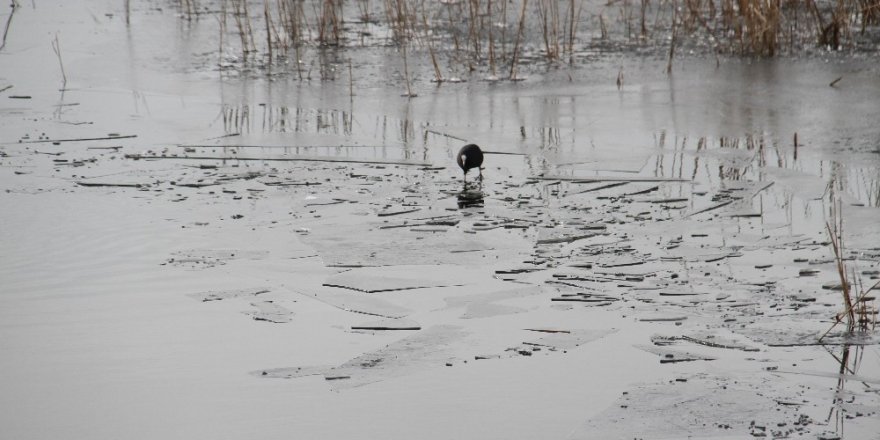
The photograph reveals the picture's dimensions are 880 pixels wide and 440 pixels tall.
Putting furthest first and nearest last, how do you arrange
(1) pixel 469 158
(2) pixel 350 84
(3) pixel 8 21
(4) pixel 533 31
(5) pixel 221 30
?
(3) pixel 8 21
(4) pixel 533 31
(5) pixel 221 30
(2) pixel 350 84
(1) pixel 469 158

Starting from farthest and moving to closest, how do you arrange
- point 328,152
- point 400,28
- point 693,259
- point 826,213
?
1. point 400,28
2. point 328,152
3. point 826,213
4. point 693,259

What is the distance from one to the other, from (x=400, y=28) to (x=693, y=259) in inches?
205

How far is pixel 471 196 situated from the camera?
5363 mm

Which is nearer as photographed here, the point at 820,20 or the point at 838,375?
the point at 838,375

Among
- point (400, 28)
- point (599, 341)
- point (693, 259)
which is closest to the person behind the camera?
point (599, 341)

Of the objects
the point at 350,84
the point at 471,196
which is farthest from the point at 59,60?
the point at 471,196

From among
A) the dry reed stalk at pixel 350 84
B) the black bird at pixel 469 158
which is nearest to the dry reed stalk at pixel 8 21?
the dry reed stalk at pixel 350 84

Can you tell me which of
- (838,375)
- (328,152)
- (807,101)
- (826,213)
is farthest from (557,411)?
(807,101)

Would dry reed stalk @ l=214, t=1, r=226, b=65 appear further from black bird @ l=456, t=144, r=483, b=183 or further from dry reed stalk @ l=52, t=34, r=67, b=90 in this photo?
black bird @ l=456, t=144, r=483, b=183

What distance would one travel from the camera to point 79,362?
3.44 metres

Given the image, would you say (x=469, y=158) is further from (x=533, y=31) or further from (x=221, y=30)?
(x=533, y=31)

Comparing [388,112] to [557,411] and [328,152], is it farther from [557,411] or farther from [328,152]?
[557,411]

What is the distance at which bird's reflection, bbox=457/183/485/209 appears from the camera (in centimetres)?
520

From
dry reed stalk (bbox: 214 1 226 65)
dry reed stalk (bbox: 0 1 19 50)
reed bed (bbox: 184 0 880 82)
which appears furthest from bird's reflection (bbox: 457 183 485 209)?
dry reed stalk (bbox: 0 1 19 50)
